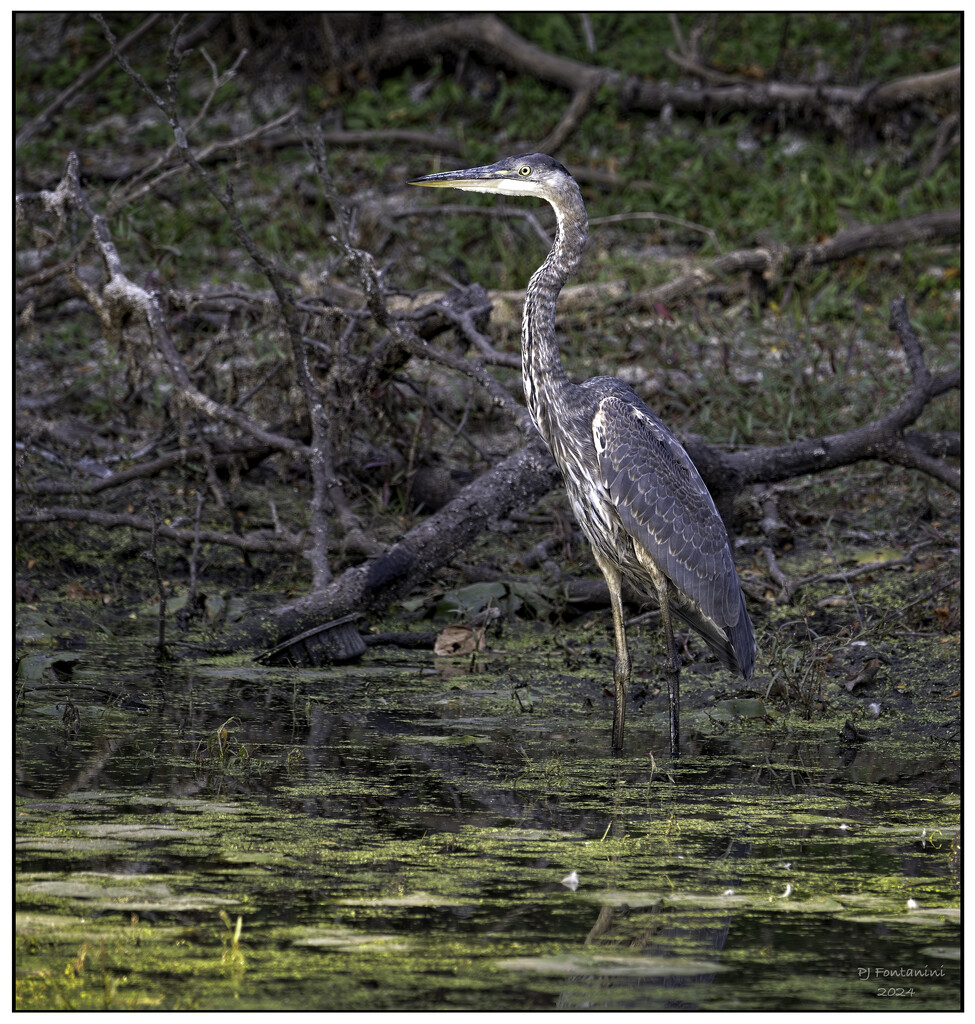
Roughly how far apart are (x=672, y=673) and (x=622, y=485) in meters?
0.68

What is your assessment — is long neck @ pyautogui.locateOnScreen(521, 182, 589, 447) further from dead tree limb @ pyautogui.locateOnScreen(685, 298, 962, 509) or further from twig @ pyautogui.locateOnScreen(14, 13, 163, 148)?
twig @ pyautogui.locateOnScreen(14, 13, 163, 148)

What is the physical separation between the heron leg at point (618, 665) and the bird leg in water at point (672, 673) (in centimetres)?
15

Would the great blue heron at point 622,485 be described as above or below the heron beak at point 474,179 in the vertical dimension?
below

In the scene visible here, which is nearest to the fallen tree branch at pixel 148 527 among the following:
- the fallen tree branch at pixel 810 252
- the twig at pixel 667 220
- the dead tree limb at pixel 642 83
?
the fallen tree branch at pixel 810 252

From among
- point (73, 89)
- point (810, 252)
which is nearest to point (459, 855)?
point (810, 252)

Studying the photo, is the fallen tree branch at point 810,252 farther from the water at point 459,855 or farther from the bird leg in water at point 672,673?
the water at point 459,855

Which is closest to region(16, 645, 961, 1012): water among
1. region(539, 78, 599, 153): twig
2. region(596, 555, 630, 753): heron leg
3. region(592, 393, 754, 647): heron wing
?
region(596, 555, 630, 753): heron leg

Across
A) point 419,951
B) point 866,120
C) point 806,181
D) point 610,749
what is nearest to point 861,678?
point 610,749

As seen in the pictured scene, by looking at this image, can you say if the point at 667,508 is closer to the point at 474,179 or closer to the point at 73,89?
the point at 474,179

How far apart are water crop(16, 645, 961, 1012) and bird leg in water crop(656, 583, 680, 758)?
0.36ft

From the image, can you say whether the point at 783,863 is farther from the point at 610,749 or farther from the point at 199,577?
the point at 199,577

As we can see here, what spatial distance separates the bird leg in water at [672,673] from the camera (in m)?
4.31

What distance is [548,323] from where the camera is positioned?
471 cm

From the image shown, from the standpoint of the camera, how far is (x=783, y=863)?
3.18 m
